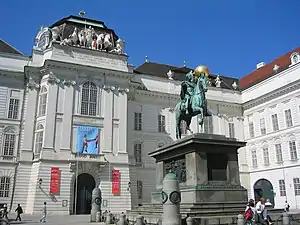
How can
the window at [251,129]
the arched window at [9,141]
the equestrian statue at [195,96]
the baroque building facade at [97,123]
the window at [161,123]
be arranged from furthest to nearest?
the window at [251,129]
the window at [161,123]
the arched window at [9,141]
the baroque building facade at [97,123]
the equestrian statue at [195,96]

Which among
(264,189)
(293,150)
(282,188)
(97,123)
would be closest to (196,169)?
(97,123)

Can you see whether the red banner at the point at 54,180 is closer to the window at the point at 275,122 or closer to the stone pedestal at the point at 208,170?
the stone pedestal at the point at 208,170

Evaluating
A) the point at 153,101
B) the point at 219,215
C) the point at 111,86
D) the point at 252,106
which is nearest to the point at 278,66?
the point at 252,106

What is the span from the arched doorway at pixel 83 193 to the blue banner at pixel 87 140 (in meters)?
2.42

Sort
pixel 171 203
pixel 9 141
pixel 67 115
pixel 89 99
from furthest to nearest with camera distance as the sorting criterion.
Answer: pixel 89 99
pixel 67 115
pixel 9 141
pixel 171 203

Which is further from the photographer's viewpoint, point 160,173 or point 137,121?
point 137,121

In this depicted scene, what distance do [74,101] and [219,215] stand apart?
73.8 ft

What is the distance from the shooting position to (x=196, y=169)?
569 inches

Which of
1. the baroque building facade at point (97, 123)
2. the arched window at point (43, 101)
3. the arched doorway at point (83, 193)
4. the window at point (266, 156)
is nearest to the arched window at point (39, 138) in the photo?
the baroque building facade at point (97, 123)

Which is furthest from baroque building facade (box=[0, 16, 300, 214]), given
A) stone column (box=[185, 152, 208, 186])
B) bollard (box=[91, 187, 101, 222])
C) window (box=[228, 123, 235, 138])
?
stone column (box=[185, 152, 208, 186])

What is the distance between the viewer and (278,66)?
4162 cm

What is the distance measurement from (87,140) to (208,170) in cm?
1929

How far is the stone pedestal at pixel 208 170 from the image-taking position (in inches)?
560

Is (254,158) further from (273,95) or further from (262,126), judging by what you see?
(273,95)
